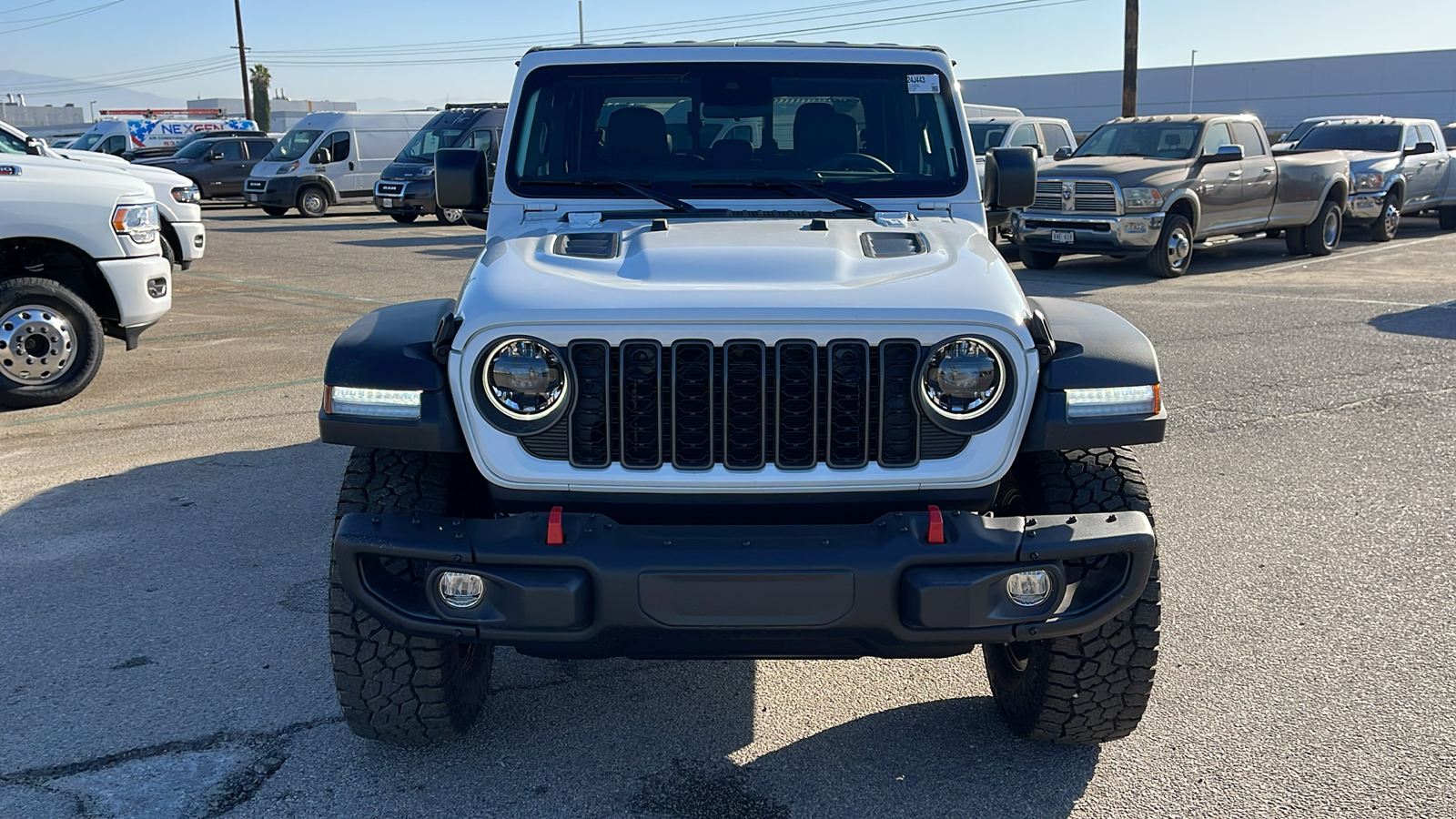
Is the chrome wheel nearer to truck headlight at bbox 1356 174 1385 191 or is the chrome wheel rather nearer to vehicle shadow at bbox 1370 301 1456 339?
vehicle shadow at bbox 1370 301 1456 339

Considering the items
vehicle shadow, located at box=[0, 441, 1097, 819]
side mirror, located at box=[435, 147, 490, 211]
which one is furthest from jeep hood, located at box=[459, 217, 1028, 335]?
vehicle shadow, located at box=[0, 441, 1097, 819]

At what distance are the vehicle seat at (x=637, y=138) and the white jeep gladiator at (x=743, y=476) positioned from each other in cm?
104

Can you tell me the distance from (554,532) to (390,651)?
0.69 m

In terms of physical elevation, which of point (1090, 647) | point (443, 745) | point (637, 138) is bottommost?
point (443, 745)

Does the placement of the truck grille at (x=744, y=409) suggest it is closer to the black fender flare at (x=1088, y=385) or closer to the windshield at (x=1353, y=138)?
the black fender flare at (x=1088, y=385)

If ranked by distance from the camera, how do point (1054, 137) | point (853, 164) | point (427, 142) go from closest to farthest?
point (853, 164) < point (1054, 137) < point (427, 142)

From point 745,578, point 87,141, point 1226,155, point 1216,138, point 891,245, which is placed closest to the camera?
point 745,578

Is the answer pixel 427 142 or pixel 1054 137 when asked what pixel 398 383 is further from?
pixel 427 142

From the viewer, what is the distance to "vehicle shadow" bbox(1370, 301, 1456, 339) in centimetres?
1016

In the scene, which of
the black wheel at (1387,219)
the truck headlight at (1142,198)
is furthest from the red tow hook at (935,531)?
the black wheel at (1387,219)

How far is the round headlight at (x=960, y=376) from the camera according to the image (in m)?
2.95

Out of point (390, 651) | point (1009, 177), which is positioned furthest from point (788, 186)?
point (390, 651)

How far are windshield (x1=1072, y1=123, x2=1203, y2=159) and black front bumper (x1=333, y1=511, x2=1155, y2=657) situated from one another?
12.5m

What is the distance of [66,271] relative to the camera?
809 centimetres
